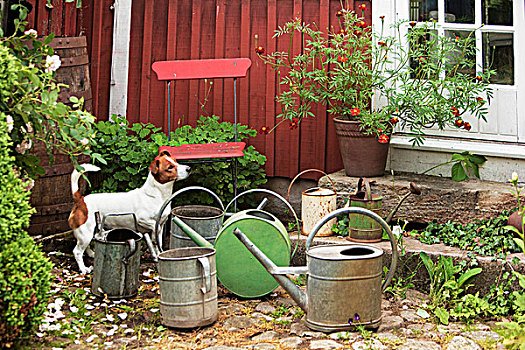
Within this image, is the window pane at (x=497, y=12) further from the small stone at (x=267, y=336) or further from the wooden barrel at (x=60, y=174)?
the wooden barrel at (x=60, y=174)

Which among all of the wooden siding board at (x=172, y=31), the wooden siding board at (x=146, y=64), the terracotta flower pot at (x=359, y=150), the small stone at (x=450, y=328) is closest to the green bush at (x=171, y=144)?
the wooden siding board at (x=146, y=64)

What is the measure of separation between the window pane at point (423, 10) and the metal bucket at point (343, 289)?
2.62 meters

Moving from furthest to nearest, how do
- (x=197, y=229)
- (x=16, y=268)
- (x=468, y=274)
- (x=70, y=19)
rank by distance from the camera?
(x=70, y=19) < (x=197, y=229) < (x=468, y=274) < (x=16, y=268)

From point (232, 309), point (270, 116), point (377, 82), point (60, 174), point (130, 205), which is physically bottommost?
point (232, 309)

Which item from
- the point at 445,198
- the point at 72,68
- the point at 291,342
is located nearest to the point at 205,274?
the point at 291,342

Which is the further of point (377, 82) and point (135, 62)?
point (135, 62)

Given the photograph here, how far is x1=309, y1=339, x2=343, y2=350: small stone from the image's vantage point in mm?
3375

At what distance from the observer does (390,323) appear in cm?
374

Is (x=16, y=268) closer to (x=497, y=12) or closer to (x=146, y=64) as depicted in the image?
(x=146, y=64)

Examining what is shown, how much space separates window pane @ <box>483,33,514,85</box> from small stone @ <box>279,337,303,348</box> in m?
2.91

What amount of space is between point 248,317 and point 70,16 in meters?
3.43

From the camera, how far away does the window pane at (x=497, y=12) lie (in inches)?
198

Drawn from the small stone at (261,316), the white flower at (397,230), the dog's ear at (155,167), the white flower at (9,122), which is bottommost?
the small stone at (261,316)

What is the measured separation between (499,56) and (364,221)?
6.15 ft
